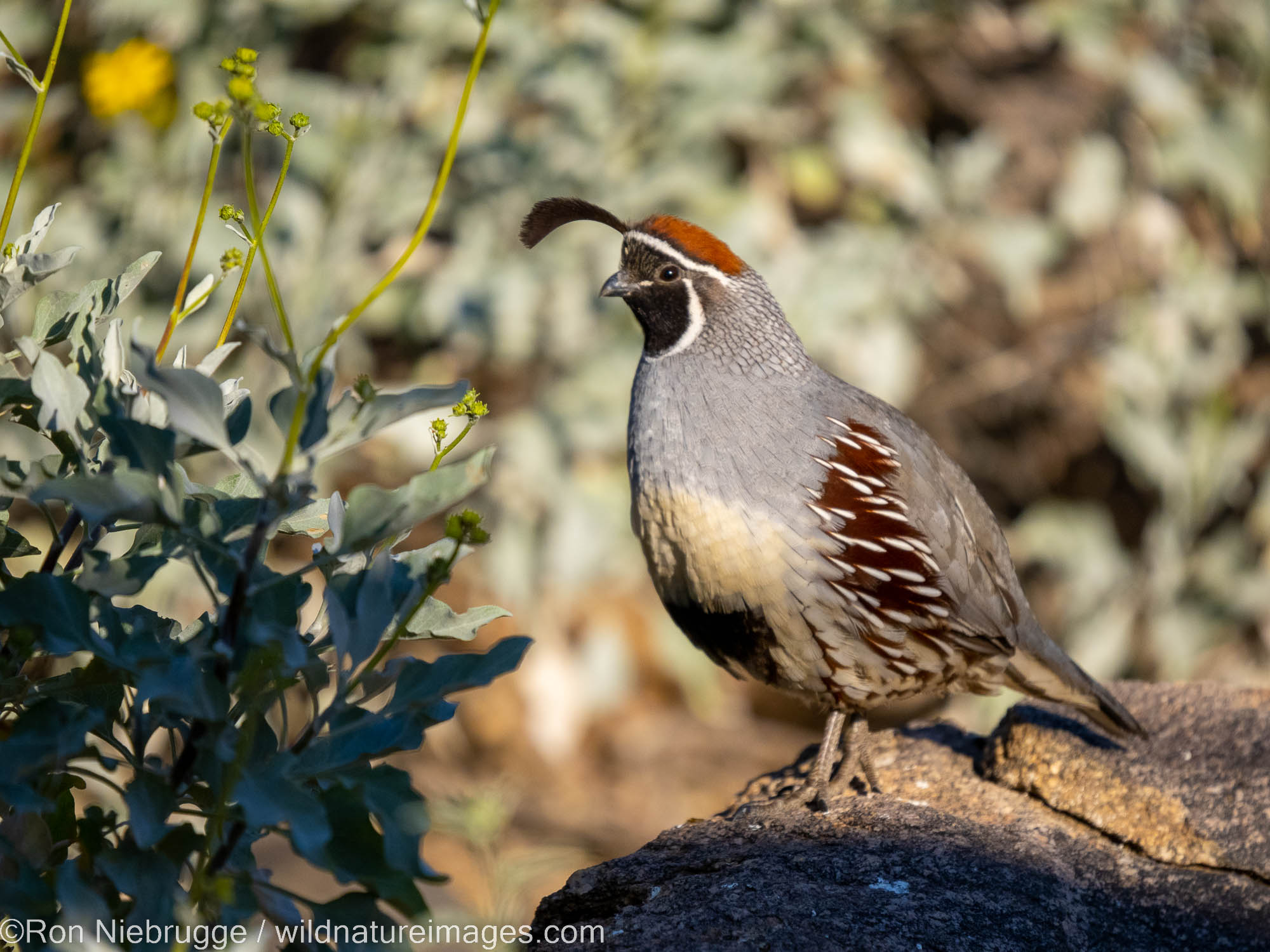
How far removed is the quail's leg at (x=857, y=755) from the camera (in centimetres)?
292

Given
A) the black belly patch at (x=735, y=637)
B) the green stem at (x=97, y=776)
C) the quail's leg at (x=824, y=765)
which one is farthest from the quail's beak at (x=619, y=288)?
the green stem at (x=97, y=776)

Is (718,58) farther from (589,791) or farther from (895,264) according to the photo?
(589,791)

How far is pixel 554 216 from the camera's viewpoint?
302 centimetres

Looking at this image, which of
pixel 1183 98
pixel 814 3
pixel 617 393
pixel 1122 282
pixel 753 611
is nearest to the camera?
pixel 753 611

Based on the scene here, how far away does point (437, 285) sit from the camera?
15.5ft

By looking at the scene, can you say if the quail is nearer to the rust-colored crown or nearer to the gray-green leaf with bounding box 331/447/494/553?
the rust-colored crown

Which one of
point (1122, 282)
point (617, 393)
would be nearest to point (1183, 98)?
point (1122, 282)

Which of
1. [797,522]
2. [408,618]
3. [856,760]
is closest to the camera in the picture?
[408,618]

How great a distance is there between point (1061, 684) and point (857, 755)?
0.53 metres

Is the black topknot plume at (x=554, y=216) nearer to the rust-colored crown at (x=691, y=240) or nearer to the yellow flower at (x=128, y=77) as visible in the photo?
the rust-colored crown at (x=691, y=240)

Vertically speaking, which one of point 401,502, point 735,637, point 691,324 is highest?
point 691,324

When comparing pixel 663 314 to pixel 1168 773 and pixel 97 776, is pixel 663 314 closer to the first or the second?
pixel 1168 773

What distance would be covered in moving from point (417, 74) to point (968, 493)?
2.88 m

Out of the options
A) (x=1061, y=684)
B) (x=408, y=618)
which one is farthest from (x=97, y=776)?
(x=1061, y=684)
